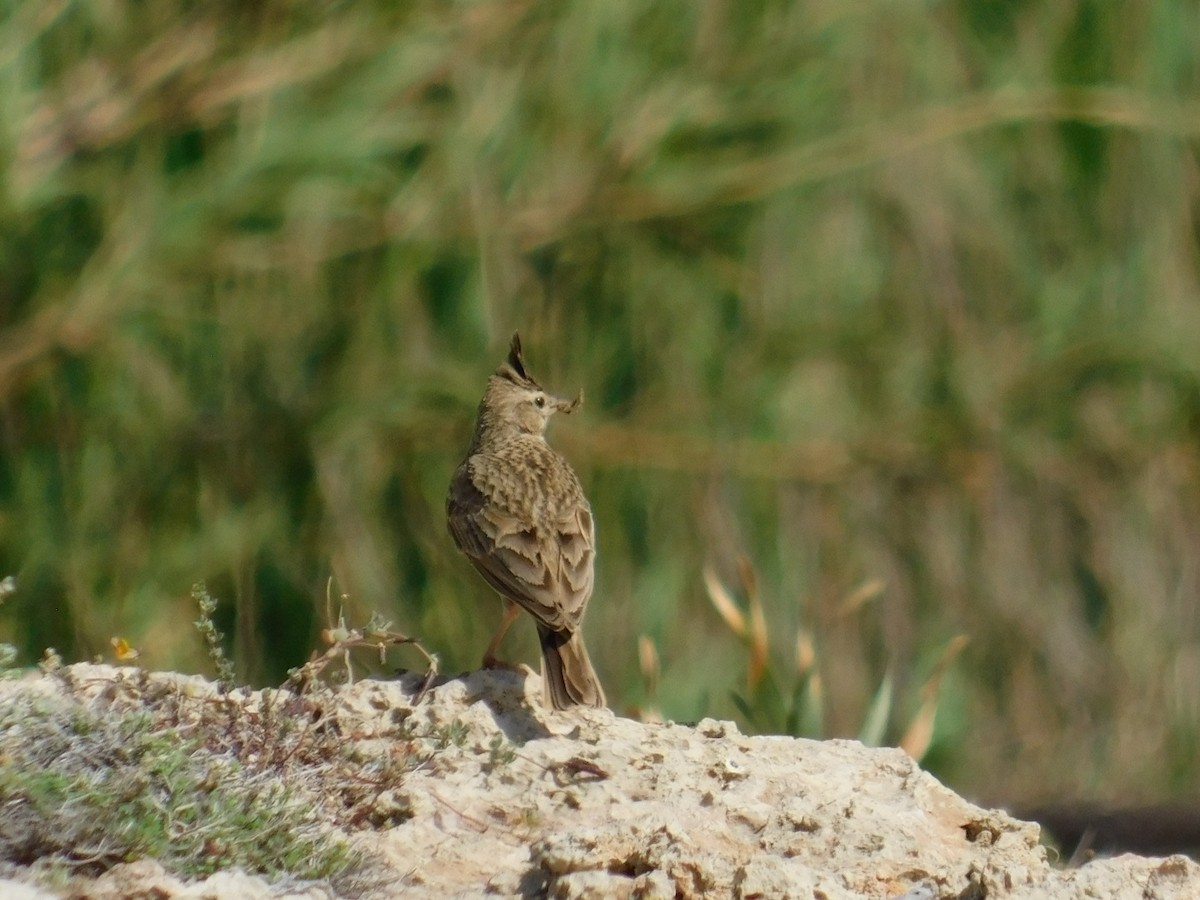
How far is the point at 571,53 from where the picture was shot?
6.23 meters

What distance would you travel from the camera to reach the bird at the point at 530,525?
14.2 ft

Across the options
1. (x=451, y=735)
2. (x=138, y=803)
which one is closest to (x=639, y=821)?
(x=451, y=735)

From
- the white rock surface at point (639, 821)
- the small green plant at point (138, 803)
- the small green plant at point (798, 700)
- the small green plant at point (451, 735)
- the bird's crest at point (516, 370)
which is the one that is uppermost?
the bird's crest at point (516, 370)

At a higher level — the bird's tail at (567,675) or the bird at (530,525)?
the bird at (530,525)

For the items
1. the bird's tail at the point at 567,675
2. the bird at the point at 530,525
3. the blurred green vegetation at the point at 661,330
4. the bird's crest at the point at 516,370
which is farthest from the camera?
the blurred green vegetation at the point at 661,330

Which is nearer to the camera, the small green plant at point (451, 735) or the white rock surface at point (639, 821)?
the white rock surface at point (639, 821)

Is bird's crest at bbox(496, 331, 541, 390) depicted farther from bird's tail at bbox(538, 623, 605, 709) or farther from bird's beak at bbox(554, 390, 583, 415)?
bird's tail at bbox(538, 623, 605, 709)

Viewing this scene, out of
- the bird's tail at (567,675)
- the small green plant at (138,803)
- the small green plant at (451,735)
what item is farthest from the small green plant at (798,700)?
the small green plant at (138,803)

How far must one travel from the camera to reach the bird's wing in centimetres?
459

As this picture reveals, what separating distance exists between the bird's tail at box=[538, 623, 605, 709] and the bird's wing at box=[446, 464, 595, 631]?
0.11 metres

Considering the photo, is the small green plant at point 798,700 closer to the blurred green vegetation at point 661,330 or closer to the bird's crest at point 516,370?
the blurred green vegetation at point 661,330

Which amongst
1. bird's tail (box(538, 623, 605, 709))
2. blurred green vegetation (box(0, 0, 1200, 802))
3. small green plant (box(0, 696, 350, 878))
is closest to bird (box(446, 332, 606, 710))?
bird's tail (box(538, 623, 605, 709))

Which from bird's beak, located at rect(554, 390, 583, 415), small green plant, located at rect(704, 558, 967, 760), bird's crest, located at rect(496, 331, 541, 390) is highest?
bird's crest, located at rect(496, 331, 541, 390)

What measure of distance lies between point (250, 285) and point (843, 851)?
3247 mm
